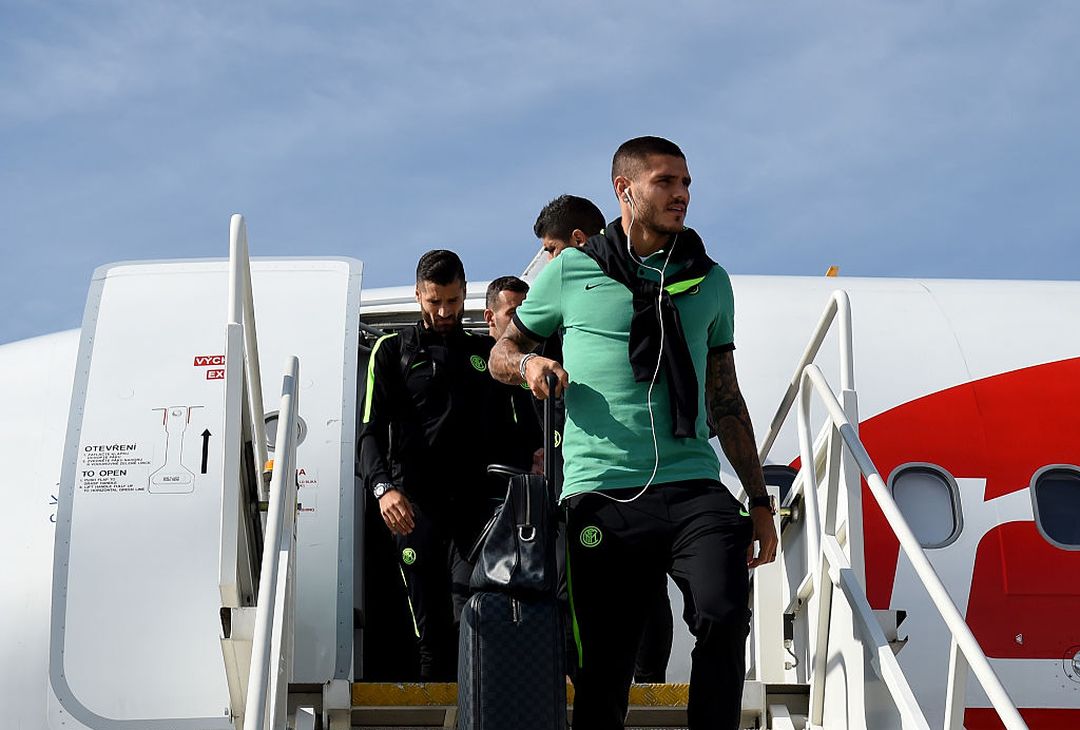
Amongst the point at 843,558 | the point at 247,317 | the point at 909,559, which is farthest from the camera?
the point at 247,317

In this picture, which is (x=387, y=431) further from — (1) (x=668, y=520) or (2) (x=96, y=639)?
(1) (x=668, y=520)

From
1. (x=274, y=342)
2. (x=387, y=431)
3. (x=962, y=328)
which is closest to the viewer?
(x=387, y=431)

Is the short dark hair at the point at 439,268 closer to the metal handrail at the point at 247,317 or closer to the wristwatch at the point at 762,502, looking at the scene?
the metal handrail at the point at 247,317

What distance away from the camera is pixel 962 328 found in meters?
7.65

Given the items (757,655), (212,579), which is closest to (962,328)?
(757,655)

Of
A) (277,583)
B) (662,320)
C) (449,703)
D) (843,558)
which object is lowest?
(449,703)

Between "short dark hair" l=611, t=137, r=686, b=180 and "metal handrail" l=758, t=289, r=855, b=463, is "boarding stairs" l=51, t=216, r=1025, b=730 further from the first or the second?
"short dark hair" l=611, t=137, r=686, b=180

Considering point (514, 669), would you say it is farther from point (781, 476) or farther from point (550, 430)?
point (781, 476)

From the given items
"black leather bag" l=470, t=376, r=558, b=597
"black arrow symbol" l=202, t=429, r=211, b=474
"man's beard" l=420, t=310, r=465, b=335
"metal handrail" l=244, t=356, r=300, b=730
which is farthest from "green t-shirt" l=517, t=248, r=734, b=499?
"black arrow symbol" l=202, t=429, r=211, b=474

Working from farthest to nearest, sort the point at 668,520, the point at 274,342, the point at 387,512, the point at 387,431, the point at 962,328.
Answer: the point at 962,328 → the point at 274,342 → the point at 387,431 → the point at 387,512 → the point at 668,520

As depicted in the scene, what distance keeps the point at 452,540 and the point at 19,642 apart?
1.99 meters

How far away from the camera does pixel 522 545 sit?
4.13m

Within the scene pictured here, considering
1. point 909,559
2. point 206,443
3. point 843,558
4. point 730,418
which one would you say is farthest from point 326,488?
point 909,559

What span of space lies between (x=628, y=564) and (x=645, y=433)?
41 cm
